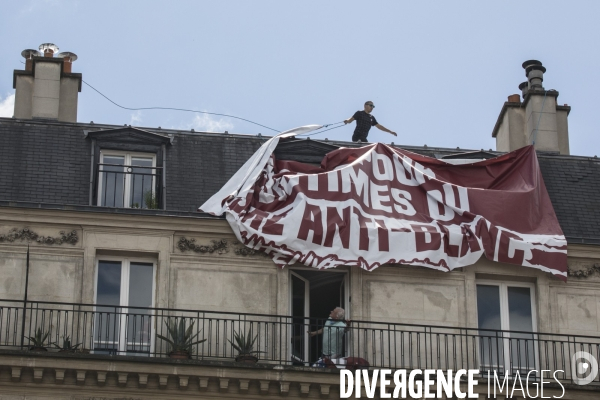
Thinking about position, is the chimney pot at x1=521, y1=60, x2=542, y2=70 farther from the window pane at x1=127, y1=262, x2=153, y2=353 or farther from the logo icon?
the window pane at x1=127, y1=262, x2=153, y2=353

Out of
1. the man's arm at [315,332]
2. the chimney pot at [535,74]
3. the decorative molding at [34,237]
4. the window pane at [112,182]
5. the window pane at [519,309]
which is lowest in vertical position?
the man's arm at [315,332]

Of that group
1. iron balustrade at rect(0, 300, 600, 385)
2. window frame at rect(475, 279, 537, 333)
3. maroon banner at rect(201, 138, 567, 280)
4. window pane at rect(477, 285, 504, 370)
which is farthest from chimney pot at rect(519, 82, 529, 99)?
iron balustrade at rect(0, 300, 600, 385)

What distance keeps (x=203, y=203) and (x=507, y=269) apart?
17.8 ft

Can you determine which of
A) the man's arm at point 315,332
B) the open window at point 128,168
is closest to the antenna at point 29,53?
the open window at point 128,168

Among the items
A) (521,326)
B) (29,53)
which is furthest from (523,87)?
(29,53)

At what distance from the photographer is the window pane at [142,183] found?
2908cm

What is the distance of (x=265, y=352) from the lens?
27422mm

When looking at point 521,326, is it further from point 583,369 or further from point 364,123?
point 364,123

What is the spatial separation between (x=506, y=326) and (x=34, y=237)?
8.22 metres

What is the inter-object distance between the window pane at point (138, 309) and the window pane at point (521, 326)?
6.18 metres

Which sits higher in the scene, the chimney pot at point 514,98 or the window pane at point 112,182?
the chimney pot at point 514,98

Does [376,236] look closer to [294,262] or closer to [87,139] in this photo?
[294,262]

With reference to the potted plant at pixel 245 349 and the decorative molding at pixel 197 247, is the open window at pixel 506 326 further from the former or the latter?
the decorative molding at pixel 197 247

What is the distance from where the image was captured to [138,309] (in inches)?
1093
